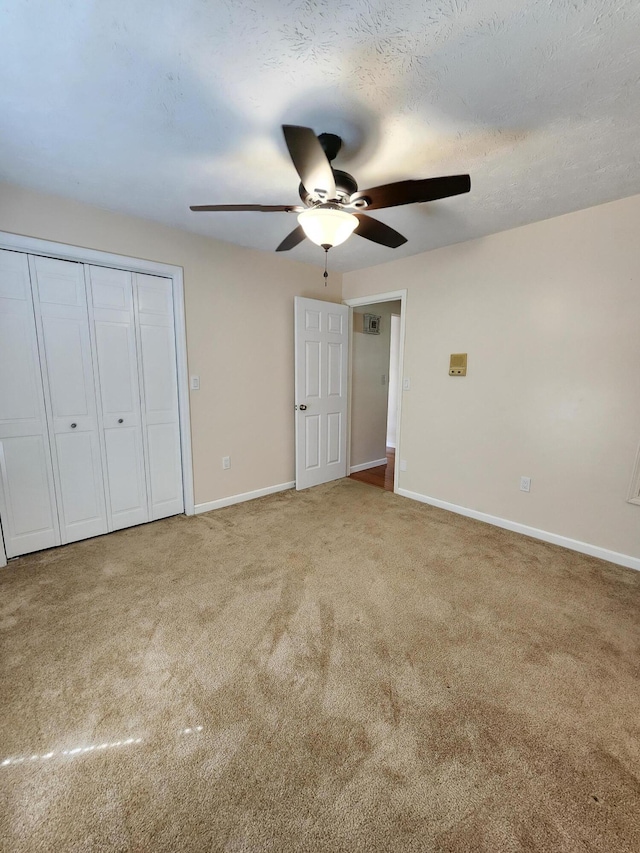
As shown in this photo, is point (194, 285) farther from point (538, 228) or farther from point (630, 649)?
point (630, 649)

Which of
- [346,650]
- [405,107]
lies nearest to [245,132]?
[405,107]

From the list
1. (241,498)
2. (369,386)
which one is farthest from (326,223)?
(369,386)

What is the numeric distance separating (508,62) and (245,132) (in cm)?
109

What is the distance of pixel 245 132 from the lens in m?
1.64

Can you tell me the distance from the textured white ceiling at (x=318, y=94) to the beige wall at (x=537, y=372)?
441 millimetres

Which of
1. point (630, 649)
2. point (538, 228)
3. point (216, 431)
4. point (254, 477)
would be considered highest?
point (538, 228)

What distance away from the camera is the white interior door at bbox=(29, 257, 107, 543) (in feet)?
7.84

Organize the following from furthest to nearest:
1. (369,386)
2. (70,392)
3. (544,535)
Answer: (369,386) → (544,535) → (70,392)

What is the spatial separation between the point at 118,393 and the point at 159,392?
1.00 feet

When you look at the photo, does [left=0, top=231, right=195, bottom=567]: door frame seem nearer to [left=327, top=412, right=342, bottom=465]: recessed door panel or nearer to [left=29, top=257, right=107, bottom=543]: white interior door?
[left=29, top=257, right=107, bottom=543]: white interior door

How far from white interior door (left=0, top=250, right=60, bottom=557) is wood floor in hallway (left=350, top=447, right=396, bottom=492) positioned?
2989 mm

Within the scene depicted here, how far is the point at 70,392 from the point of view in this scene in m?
2.52

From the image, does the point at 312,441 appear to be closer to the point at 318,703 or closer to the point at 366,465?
the point at 366,465

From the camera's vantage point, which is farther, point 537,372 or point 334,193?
point 537,372
